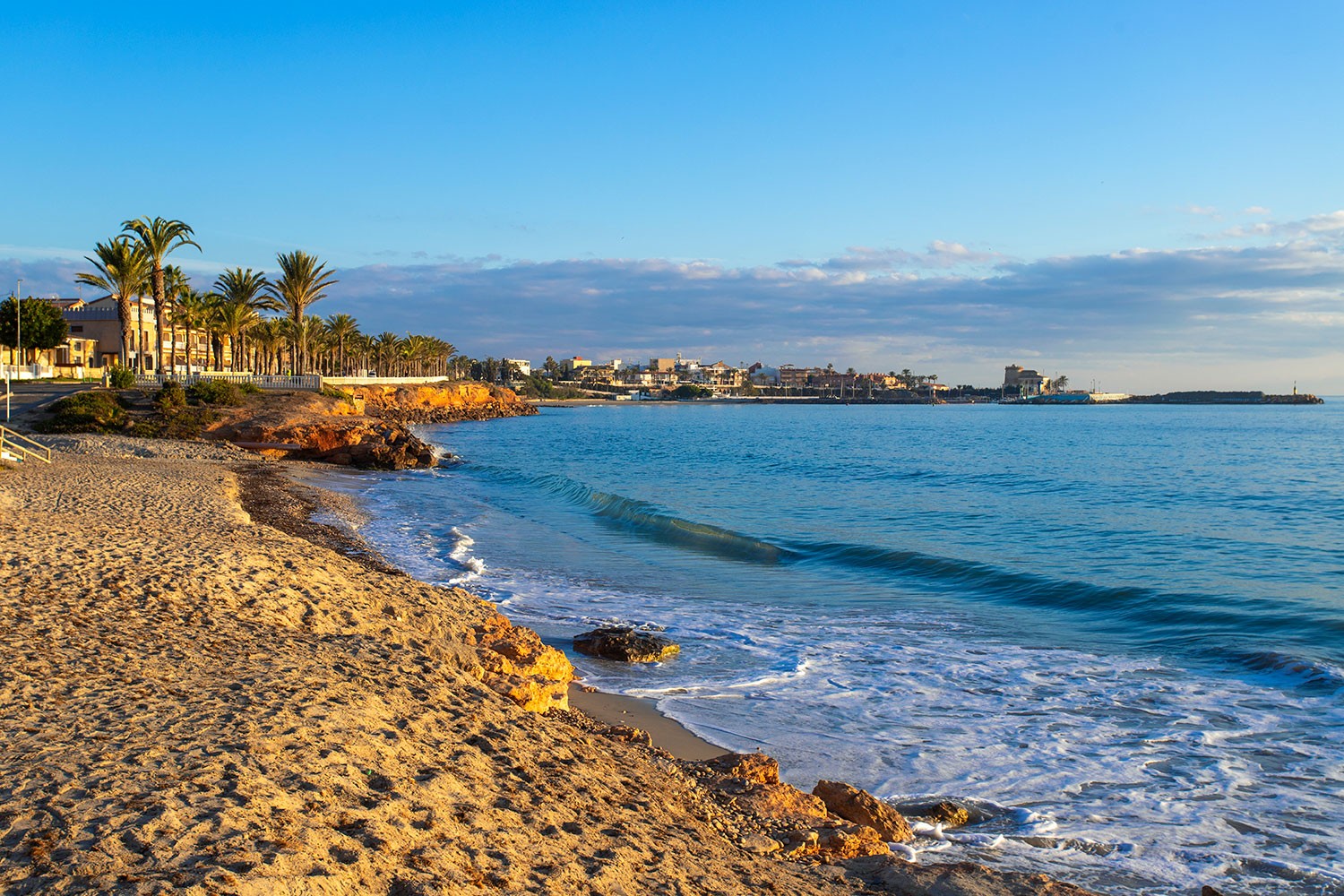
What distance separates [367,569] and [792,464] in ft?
118

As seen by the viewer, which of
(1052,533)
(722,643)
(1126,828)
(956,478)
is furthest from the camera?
(956,478)

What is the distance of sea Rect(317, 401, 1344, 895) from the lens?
7.26 meters

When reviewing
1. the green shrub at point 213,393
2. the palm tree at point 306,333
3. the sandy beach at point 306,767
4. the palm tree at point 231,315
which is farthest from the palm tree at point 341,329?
the sandy beach at point 306,767

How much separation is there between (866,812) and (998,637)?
24.6ft

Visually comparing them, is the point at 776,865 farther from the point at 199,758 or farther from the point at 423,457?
the point at 423,457

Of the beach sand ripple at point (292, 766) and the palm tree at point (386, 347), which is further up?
the palm tree at point (386, 347)

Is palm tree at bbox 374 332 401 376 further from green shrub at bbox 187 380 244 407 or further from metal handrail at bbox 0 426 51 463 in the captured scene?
metal handrail at bbox 0 426 51 463

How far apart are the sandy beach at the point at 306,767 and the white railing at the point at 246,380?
4361 cm

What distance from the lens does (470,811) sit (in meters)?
5.18

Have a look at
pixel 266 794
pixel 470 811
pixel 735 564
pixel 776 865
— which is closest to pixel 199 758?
pixel 266 794

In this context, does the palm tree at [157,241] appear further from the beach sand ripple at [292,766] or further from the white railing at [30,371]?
the beach sand ripple at [292,766]

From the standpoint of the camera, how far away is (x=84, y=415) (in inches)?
1483

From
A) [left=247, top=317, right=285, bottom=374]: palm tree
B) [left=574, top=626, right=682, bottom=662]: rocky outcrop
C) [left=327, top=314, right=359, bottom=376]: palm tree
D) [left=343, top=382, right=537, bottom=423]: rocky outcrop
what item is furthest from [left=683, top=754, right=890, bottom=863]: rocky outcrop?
[left=327, top=314, right=359, bottom=376]: palm tree

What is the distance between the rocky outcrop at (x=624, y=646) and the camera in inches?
452
